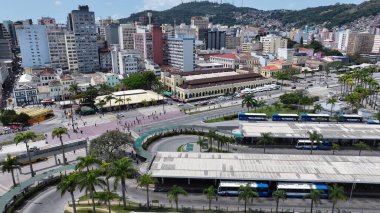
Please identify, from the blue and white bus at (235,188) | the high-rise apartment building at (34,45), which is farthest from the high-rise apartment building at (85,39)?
the blue and white bus at (235,188)

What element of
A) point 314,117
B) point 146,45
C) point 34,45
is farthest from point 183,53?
point 314,117

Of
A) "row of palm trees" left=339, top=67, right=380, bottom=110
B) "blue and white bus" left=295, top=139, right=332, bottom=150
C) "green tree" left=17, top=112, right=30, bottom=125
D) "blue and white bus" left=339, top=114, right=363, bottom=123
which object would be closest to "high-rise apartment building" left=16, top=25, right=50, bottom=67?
"green tree" left=17, top=112, right=30, bottom=125

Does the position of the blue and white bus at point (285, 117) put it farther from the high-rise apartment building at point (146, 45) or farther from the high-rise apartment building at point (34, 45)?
the high-rise apartment building at point (34, 45)

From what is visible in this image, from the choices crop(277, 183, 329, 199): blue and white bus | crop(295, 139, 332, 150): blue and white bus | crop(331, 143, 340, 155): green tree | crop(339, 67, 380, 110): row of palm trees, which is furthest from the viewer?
crop(339, 67, 380, 110): row of palm trees

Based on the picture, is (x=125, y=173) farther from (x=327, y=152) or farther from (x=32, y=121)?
(x=32, y=121)

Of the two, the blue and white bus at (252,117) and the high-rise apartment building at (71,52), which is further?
the high-rise apartment building at (71,52)

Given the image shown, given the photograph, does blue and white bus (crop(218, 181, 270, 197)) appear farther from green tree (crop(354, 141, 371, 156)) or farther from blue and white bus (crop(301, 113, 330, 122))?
blue and white bus (crop(301, 113, 330, 122))

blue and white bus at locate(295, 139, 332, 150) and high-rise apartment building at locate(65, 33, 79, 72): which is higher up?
high-rise apartment building at locate(65, 33, 79, 72)
